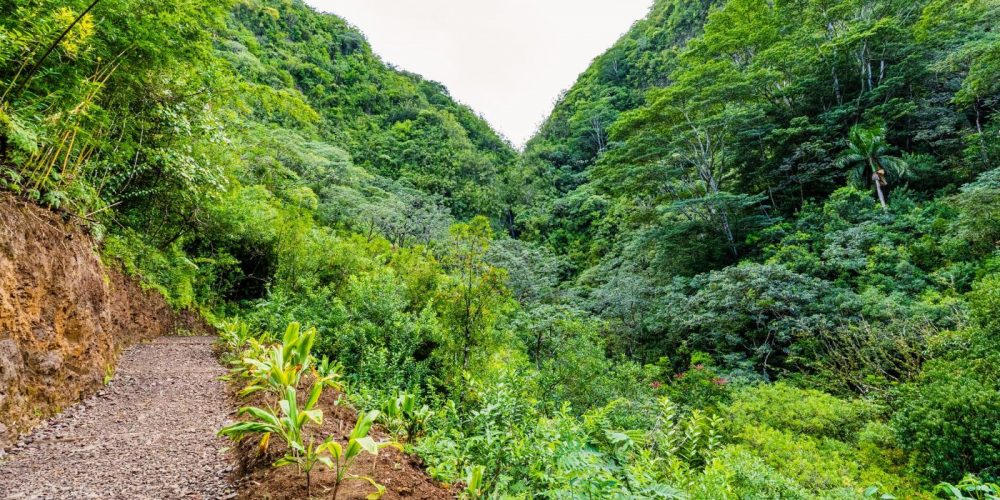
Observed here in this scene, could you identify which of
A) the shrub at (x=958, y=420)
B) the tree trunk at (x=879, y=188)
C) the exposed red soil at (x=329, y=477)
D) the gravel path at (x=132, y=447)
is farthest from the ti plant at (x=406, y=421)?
the tree trunk at (x=879, y=188)

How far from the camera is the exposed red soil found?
204 cm

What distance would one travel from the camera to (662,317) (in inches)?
588

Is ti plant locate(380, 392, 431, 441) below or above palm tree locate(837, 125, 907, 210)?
below

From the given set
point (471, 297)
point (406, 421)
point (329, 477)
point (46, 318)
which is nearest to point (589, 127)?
point (471, 297)

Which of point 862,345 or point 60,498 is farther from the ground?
point 60,498

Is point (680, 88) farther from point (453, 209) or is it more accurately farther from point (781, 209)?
point (453, 209)

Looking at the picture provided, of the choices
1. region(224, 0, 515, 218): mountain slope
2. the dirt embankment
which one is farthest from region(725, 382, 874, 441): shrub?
region(224, 0, 515, 218): mountain slope

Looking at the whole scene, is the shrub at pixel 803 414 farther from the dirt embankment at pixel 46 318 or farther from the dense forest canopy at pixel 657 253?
the dirt embankment at pixel 46 318

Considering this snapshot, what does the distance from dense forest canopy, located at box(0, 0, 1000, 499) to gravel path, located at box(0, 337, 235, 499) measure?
1174 mm

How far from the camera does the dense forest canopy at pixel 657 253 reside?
11.7 ft

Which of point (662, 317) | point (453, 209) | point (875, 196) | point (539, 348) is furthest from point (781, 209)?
point (453, 209)

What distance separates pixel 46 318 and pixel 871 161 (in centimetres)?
2242

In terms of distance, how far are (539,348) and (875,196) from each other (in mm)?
15067

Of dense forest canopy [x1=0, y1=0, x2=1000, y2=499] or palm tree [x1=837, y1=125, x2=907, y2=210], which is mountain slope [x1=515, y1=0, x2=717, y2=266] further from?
palm tree [x1=837, y1=125, x2=907, y2=210]
